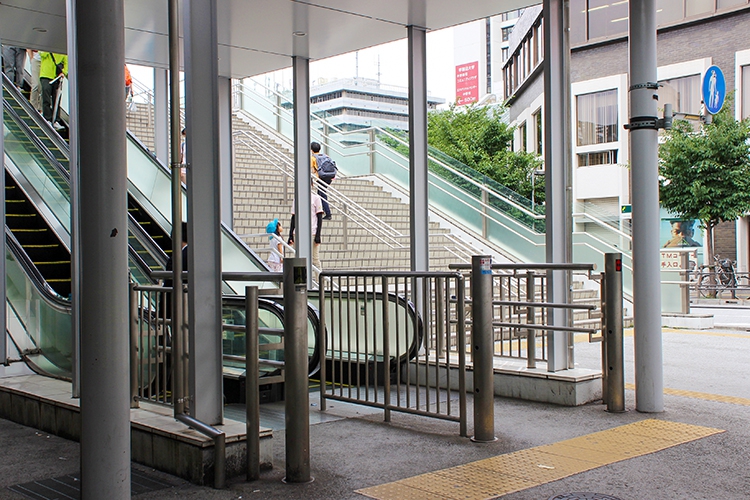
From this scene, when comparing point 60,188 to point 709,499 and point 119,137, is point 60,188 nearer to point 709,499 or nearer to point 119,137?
point 119,137

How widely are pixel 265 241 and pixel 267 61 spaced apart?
14.7ft

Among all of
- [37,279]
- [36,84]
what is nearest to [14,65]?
[36,84]

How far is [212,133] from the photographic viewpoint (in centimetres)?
454

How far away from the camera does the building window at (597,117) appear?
31.4 m

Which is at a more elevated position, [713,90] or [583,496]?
[713,90]

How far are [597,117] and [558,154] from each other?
26839 mm

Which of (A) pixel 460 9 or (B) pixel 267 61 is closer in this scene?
(A) pixel 460 9

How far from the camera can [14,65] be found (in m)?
13.0

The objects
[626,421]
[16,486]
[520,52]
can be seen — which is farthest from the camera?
[520,52]

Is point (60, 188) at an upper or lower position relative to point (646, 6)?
lower

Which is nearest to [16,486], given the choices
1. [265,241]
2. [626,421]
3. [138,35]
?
[626,421]

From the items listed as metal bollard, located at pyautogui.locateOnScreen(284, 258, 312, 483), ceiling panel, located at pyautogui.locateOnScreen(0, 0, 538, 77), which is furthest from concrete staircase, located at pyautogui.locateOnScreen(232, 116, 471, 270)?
metal bollard, located at pyautogui.locateOnScreen(284, 258, 312, 483)

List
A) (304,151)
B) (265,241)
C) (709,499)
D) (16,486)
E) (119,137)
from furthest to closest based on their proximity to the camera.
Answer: (265,241) < (304,151) < (16,486) < (709,499) < (119,137)

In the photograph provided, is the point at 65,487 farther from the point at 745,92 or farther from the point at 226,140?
the point at 745,92
